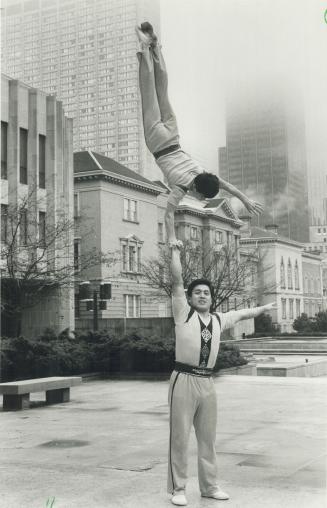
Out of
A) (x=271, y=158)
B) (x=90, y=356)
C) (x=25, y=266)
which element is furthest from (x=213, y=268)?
(x=271, y=158)

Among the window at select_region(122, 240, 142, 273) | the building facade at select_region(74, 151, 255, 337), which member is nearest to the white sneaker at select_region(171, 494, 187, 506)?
the building facade at select_region(74, 151, 255, 337)

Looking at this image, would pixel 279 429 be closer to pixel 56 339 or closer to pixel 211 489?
pixel 211 489

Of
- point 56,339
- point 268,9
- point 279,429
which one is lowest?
point 279,429

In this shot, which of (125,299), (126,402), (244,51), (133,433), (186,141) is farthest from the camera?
(125,299)

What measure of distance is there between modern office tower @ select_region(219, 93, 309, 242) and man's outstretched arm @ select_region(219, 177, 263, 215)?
601 mm

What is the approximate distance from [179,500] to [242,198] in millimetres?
2502

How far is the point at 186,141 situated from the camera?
622 centimetres

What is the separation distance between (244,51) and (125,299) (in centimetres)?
3613

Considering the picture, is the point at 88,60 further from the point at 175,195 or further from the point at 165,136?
the point at 175,195

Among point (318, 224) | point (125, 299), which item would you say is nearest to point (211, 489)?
point (318, 224)

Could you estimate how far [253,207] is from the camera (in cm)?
554

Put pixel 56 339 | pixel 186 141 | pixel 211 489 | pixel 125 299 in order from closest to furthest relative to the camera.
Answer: pixel 211 489, pixel 186 141, pixel 56 339, pixel 125 299

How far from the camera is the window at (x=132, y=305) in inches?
1669

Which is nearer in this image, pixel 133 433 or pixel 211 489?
pixel 211 489
